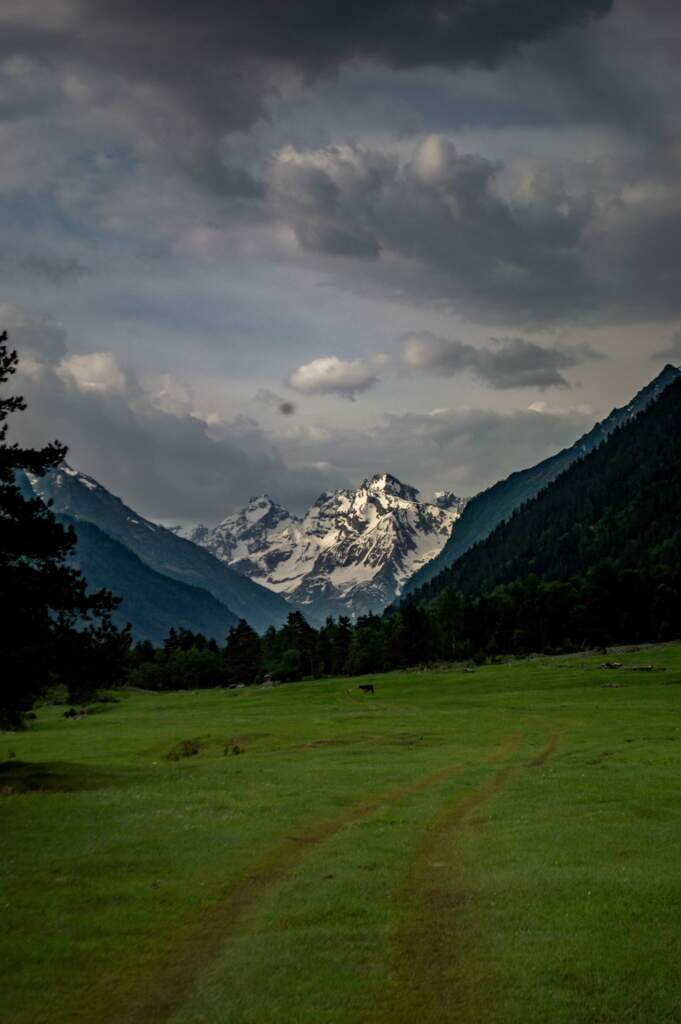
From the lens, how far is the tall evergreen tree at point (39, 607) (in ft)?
123

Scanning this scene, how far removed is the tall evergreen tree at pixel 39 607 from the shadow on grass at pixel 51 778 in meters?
3.34

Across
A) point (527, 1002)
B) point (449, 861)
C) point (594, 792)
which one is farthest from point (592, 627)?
point (527, 1002)

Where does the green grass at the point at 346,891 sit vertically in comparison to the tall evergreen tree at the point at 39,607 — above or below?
below

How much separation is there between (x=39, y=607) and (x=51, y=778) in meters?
11.2

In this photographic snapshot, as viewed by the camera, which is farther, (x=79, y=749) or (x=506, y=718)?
(x=506, y=718)

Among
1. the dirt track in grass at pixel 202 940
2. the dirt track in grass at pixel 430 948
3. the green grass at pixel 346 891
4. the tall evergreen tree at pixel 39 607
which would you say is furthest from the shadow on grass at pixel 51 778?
the dirt track in grass at pixel 430 948

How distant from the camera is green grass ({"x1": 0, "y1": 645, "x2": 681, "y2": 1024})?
15.9 m

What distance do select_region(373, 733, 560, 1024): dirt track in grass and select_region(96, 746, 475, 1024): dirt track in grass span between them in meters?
4.13

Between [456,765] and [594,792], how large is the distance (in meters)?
14.2

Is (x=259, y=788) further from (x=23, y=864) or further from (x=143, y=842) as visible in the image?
(x=23, y=864)

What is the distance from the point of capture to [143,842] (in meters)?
28.4

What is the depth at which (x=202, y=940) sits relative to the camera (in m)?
19.4

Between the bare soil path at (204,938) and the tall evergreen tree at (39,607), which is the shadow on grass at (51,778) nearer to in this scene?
the tall evergreen tree at (39,607)

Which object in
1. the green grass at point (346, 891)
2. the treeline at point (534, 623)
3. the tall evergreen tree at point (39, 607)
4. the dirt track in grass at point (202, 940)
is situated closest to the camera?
the dirt track in grass at point (202, 940)
